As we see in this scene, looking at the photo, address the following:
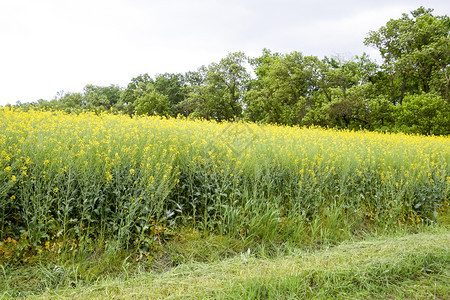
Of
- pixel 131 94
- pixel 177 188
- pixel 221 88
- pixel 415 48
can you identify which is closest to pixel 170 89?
pixel 131 94

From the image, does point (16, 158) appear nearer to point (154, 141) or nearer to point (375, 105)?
point (154, 141)

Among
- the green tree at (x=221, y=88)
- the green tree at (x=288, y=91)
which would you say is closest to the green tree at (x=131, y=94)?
the green tree at (x=221, y=88)

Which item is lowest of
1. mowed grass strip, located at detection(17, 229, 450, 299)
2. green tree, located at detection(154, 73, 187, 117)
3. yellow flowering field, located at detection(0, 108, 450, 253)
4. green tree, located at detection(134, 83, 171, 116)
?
mowed grass strip, located at detection(17, 229, 450, 299)

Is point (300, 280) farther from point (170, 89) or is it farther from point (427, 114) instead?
point (170, 89)

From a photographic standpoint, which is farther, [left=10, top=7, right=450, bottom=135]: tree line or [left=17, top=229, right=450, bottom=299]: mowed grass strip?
[left=10, top=7, right=450, bottom=135]: tree line

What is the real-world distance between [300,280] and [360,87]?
23030 millimetres

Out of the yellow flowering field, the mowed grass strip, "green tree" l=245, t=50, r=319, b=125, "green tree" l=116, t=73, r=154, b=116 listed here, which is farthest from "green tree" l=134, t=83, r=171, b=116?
the mowed grass strip

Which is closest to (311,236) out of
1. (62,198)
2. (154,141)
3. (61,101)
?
(154,141)

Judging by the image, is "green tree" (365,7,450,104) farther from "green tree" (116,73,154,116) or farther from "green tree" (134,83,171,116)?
"green tree" (116,73,154,116)

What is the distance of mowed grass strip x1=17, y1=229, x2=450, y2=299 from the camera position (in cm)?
262

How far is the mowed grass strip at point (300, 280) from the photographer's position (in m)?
2.62

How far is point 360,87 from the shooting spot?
2248 centimetres

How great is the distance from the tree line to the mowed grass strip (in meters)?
19.2

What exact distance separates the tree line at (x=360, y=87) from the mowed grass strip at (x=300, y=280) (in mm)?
19228
